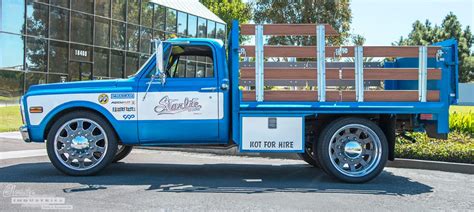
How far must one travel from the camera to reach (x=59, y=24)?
25.1 m

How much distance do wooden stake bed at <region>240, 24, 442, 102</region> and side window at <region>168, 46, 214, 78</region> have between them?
0.58 m

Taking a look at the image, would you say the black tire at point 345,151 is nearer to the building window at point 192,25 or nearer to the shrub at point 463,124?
the shrub at point 463,124

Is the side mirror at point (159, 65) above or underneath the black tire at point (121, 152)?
above

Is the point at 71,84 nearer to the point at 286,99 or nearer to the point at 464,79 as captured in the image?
the point at 286,99

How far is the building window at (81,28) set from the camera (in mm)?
25806

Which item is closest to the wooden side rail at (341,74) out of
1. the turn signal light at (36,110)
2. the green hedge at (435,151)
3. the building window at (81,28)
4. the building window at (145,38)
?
the green hedge at (435,151)

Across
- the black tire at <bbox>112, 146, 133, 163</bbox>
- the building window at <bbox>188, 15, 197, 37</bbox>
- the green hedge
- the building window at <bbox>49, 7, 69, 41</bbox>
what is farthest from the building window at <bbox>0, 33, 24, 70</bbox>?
the green hedge

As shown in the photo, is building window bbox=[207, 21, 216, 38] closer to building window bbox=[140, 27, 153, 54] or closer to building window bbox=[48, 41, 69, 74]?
building window bbox=[140, 27, 153, 54]

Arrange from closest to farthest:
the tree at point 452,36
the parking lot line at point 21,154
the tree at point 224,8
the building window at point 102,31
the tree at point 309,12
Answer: the parking lot line at point 21,154
the building window at point 102,31
the tree at point 309,12
the tree at point 224,8
the tree at point 452,36

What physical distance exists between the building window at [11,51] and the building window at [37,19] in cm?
84

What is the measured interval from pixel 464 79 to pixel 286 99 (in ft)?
197

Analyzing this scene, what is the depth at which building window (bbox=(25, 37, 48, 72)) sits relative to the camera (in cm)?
2339

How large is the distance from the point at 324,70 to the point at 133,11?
23.7 metres

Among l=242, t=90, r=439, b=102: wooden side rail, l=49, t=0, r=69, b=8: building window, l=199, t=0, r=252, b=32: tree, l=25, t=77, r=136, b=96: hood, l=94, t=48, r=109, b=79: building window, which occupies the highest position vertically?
l=199, t=0, r=252, b=32: tree
